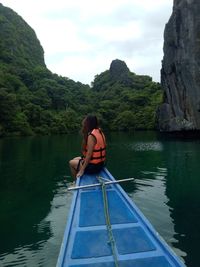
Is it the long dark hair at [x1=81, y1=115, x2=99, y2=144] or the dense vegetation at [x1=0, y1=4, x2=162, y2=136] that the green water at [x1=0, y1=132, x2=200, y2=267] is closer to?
the long dark hair at [x1=81, y1=115, x2=99, y2=144]

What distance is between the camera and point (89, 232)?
6.45 m

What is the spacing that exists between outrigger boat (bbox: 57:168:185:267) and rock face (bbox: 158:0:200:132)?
4080cm

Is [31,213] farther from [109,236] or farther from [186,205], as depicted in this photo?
[109,236]

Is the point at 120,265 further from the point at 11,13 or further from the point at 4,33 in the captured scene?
the point at 11,13

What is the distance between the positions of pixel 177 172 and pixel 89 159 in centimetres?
1307

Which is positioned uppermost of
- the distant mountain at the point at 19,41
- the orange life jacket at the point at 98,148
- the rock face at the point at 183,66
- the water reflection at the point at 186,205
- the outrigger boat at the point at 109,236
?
the distant mountain at the point at 19,41

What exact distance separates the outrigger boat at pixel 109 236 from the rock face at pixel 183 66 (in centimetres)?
4080

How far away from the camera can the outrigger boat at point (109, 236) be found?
5.49 metres

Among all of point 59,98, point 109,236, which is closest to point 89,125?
point 109,236

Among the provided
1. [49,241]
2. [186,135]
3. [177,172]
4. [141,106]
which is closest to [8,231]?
[49,241]

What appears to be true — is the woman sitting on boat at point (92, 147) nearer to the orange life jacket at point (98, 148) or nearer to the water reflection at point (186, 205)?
the orange life jacket at point (98, 148)

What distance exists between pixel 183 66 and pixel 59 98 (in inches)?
2392

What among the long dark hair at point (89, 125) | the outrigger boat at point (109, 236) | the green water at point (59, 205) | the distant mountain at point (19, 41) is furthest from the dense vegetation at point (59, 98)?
the outrigger boat at point (109, 236)

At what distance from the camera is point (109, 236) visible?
625 cm
